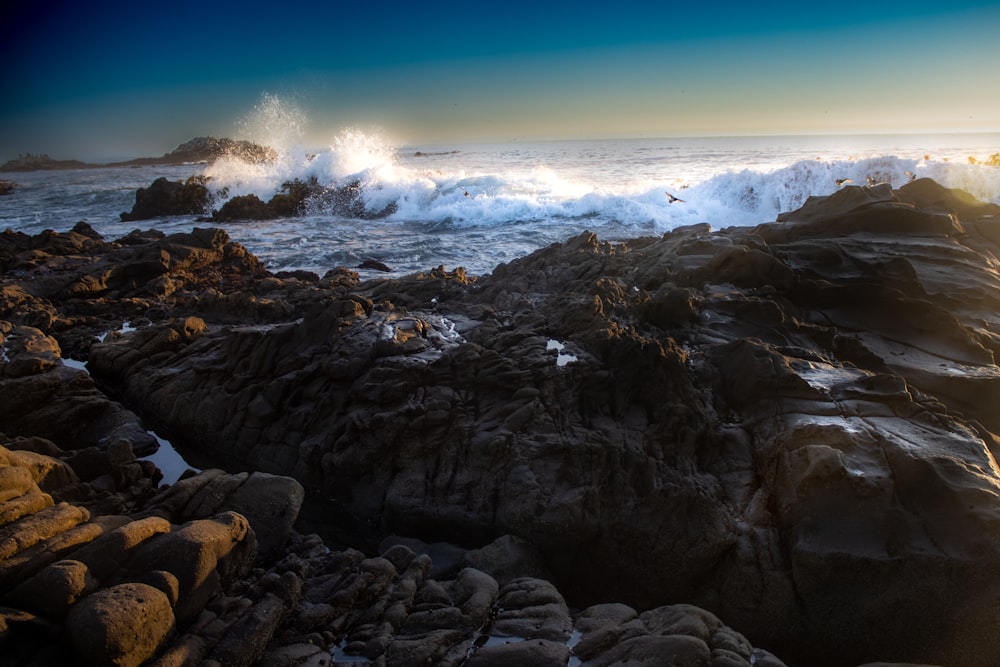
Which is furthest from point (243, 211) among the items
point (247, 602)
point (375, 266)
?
point (247, 602)

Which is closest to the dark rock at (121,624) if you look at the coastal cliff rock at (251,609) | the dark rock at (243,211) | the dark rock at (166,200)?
the coastal cliff rock at (251,609)

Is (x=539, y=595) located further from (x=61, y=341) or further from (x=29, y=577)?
(x=61, y=341)

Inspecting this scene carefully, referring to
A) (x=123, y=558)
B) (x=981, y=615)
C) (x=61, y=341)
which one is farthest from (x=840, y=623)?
(x=61, y=341)

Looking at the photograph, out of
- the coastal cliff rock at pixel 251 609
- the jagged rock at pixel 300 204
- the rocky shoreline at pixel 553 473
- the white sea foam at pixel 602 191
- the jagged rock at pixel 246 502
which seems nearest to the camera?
the coastal cliff rock at pixel 251 609

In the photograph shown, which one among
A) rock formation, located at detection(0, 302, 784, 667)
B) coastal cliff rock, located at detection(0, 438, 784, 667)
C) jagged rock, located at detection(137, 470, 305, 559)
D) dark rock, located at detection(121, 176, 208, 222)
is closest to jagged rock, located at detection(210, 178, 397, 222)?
dark rock, located at detection(121, 176, 208, 222)

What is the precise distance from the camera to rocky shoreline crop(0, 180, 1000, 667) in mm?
4328

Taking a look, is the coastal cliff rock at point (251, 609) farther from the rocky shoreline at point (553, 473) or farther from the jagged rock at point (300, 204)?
the jagged rock at point (300, 204)

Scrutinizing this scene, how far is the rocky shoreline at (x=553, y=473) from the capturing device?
4.33 metres

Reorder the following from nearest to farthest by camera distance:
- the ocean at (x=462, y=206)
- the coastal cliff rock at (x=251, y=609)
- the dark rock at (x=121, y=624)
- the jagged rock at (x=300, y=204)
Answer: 1. the dark rock at (x=121, y=624)
2. the coastal cliff rock at (x=251, y=609)
3. the ocean at (x=462, y=206)
4. the jagged rock at (x=300, y=204)

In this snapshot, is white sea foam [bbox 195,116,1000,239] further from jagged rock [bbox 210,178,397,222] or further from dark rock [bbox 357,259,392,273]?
dark rock [bbox 357,259,392,273]

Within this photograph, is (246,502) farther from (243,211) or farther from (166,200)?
(166,200)

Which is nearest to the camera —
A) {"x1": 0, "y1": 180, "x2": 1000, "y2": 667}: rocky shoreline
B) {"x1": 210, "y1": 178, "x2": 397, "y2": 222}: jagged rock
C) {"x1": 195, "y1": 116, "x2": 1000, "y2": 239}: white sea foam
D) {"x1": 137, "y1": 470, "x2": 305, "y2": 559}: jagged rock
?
{"x1": 0, "y1": 180, "x2": 1000, "y2": 667}: rocky shoreline

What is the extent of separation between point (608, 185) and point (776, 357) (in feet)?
114

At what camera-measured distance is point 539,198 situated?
33.4 m
